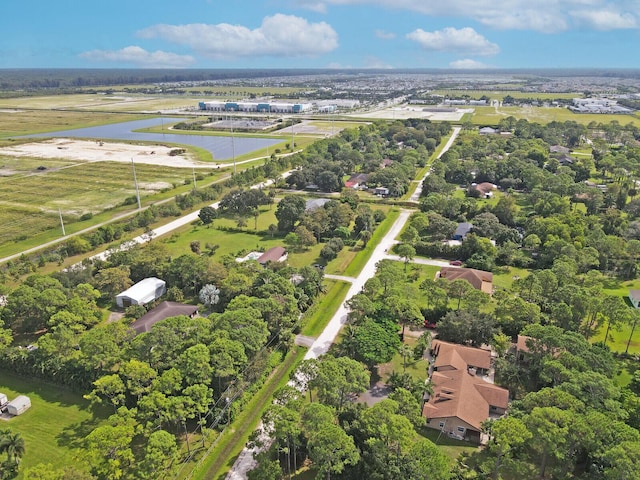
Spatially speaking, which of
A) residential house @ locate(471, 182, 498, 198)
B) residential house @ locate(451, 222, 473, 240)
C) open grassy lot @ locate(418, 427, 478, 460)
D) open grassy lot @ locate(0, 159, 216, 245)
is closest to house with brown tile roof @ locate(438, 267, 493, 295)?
residential house @ locate(451, 222, 473, 240)

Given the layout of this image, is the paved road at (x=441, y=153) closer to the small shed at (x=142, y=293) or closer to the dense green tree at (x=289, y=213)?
the dense green tree at (x=289, y=213)

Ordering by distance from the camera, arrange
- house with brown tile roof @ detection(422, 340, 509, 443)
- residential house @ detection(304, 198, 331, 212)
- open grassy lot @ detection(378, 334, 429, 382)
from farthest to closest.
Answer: residential house @ detection(304, 198, 331, 212) < open grassy lot @ detection(378, 334, 429, 382) < house with brown tile roof @ detection(422, 340, 509, 443)

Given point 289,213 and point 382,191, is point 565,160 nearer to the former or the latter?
point 382,191

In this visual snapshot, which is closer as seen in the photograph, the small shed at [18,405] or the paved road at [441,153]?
the small shed at [18,405]

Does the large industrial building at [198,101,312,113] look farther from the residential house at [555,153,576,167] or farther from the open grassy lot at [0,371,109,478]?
the open grassy lot at [0,371,109,478]

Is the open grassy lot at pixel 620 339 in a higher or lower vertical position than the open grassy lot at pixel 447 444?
higher

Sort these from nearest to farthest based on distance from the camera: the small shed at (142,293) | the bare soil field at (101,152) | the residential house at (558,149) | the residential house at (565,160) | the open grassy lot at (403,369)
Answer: the open grassy lot at (403,369) → the small shed at (142,293) → the residential house at (565,160) → the bare soil field at (101,152) → the residential house at (558,149)

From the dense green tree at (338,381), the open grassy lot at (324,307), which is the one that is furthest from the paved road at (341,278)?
the dense green tree at (338,381)

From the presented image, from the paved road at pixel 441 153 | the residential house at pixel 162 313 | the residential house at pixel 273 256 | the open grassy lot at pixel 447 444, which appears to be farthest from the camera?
the paved road at pixel 441 153
